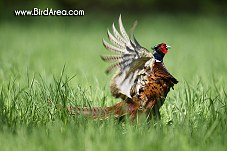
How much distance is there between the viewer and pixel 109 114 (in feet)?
10.2

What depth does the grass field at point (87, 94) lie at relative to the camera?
2697 mm

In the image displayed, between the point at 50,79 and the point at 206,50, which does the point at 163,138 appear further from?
the point at 206,50

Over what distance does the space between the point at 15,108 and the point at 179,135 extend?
1138 mm

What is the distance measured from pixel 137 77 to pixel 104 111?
1.03 ft

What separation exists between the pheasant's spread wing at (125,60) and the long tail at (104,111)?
9cm

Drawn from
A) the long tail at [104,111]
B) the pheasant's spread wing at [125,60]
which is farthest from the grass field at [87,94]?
Answer: the pheasant's spread wing at [125,60]

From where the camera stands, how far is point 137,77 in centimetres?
304

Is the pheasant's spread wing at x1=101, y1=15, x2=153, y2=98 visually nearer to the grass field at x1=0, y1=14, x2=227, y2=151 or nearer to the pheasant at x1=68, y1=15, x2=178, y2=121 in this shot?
the pheasant at x1=68, y1=15, x2=178, y2=121

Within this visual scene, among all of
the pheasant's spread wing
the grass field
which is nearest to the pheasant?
the pheasant's spread wing

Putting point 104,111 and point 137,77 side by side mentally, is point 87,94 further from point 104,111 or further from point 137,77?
point 137,77

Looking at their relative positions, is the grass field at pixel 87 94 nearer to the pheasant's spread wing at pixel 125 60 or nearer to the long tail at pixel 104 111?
the long tail at pixel 104 111

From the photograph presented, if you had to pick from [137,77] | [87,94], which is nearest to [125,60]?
[137,77]

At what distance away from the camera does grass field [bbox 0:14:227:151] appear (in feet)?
8.85

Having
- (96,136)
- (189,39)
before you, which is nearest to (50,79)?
(96,136)
